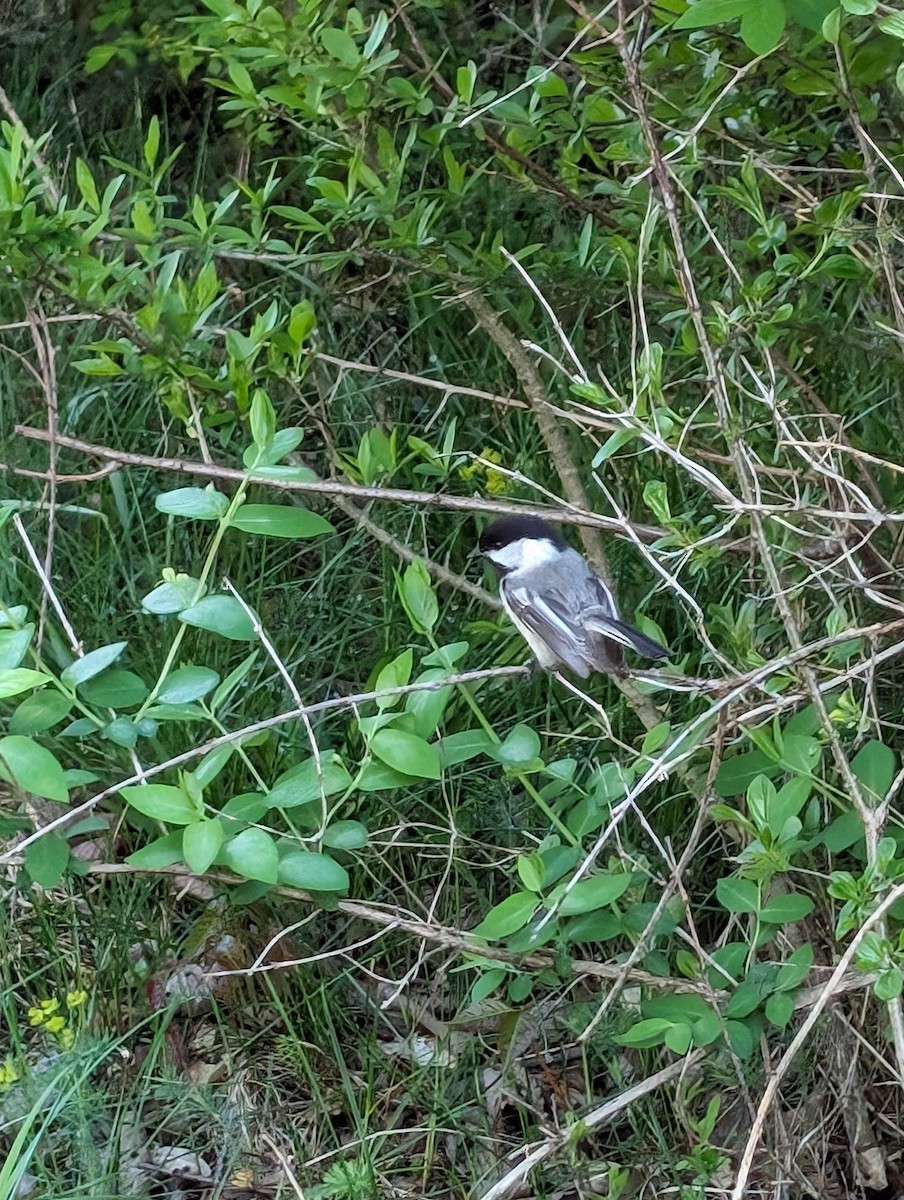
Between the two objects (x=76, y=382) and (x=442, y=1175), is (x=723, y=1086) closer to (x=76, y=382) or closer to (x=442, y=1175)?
(x=442, y=1175)

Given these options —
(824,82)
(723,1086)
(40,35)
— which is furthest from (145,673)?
(40,35)

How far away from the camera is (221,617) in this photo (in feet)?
5.77

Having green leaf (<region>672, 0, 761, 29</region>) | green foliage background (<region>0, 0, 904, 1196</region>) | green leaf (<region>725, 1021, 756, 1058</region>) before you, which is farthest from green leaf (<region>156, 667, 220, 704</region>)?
green leaf (<region>672, 0, 761, 29</region>)

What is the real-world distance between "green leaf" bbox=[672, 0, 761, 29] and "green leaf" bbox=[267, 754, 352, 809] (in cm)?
103

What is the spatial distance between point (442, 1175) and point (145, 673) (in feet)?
3.29

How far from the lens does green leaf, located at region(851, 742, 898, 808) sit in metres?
1.82

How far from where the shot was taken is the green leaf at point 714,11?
1.53 m

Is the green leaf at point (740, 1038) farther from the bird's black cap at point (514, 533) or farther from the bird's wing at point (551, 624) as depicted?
the bird's black cap at point (514, 533)

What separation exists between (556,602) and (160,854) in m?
0.85

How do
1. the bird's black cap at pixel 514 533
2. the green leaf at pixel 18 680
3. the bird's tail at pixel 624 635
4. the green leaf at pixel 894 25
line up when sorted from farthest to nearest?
1. the bird's black cap at pixel 514 533
2. the bird's tail at pixel 624 635
3. the green leaf at pixel 18 680
4. the green leaf at pixel 894 25

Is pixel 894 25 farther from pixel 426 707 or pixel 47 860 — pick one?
pixel 47 860

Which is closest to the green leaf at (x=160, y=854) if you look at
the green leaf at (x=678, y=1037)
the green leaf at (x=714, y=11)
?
the green leaf at (x=678, y=1037)

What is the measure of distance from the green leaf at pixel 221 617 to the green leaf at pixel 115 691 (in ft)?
0.41

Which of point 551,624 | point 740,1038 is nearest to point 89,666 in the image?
point 551,624
